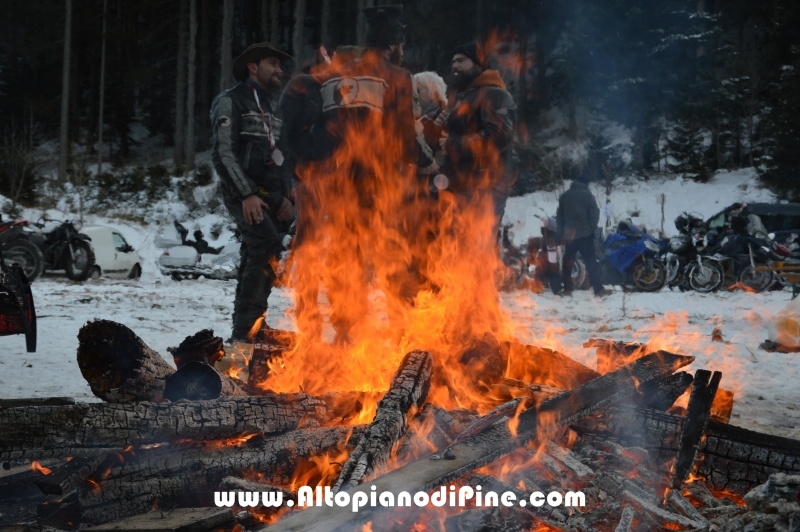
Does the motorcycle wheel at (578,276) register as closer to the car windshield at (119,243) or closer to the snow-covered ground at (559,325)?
the snow-covered ground at (559,325)

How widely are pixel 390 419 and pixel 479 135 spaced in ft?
10.5

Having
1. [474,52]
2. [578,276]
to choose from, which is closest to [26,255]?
[474,52]

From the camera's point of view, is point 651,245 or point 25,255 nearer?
point 25,255

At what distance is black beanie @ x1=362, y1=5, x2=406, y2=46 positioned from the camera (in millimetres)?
4875

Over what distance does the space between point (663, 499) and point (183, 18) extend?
34.5m

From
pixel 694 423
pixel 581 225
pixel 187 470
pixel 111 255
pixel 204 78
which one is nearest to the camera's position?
pixel 187 470

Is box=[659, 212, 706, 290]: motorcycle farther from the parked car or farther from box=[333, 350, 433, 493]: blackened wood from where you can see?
box=[333, 350, 433, 493]: blackened wood

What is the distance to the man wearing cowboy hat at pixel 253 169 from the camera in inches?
205

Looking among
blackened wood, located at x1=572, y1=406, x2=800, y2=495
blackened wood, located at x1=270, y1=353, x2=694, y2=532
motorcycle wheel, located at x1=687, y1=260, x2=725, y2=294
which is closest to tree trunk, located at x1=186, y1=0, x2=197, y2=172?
motorcycle wheel, located at x1=687, y1=260, x2=725, y2=294

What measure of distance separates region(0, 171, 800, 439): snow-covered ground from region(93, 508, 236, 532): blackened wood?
7.17 feet

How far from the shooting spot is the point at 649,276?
13.2 metres

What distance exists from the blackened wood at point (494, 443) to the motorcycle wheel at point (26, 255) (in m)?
12.1

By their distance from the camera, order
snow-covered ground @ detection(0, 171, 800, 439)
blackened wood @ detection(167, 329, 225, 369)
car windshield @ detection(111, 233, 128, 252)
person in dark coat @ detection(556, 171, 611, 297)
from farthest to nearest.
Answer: car windshield @ detection(111, 233, 128, 252) → person in dark coat @ detection(556, 171, 611, 297) → snow-covered ground @ detection(0, 171, 800, 439) → blackened wood @ detection(167, 329, 225, 369)

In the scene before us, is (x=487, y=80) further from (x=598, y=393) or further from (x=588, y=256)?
(x=588, y=256)
